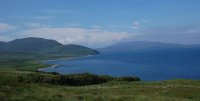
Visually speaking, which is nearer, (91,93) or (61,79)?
(91,93)

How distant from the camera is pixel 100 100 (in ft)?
106

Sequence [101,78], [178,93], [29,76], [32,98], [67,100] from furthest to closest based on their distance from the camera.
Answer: [101,78]
[29,76]
[178,93]
[32,98]
[67,100]

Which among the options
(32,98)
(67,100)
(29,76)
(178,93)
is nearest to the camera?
(67,100)

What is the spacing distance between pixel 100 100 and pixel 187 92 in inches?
886

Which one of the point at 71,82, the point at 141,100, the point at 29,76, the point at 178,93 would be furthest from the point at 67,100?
the point at 71,82

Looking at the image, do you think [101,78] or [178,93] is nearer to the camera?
[178,93]

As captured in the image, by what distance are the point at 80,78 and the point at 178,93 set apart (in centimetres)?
5713

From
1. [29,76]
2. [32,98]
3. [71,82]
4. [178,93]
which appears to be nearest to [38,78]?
[29,76]

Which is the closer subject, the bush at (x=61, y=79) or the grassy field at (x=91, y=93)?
the grassy field at (x=91, y=93)

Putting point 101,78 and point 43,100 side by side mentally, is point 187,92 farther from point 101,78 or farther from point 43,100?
point 101,78

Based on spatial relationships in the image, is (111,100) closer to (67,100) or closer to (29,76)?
(67,100)

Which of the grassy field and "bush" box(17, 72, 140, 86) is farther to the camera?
"bush" box(17, 72, 140, 86)

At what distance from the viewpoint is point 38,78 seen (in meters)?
92.4

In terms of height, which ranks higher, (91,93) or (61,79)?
(91,93)
